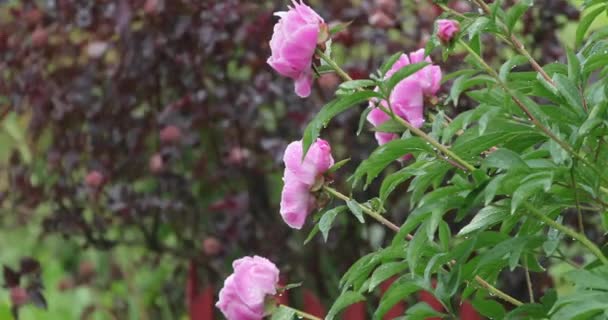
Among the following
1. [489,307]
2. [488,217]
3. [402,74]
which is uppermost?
[402,74]

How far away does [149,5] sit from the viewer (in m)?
3.36

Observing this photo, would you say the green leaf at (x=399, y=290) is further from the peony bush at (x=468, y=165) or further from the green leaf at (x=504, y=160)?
the green leaf at (x=504, y=160)

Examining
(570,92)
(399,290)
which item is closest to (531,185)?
(570,92)

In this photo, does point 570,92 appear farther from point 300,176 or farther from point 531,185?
point 300,176

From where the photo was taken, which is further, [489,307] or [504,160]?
[489,307]

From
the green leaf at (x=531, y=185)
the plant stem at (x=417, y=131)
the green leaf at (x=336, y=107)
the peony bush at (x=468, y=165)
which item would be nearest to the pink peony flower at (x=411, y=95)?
the peony bush at (x=468, y=165)

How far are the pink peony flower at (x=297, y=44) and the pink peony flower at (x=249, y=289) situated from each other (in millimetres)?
237

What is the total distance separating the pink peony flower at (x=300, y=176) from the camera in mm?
1605

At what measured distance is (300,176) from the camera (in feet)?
5.28

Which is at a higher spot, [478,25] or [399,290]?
[478,25]

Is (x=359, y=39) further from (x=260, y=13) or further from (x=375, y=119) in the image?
(x=375, y=119)

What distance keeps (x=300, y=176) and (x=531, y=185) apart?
34cm

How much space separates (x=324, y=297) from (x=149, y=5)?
973 millimetres

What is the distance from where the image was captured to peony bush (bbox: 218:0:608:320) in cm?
145
